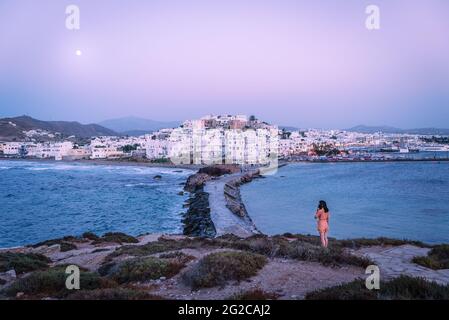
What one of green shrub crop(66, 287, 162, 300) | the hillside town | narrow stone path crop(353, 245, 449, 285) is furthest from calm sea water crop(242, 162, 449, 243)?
the hillside town

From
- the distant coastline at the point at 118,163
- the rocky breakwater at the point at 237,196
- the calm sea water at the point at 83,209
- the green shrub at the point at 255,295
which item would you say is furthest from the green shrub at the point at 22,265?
the distant coastline at the point at 118,163

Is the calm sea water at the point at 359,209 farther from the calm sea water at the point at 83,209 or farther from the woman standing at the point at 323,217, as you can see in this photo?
the woman standing at the point at 323,217

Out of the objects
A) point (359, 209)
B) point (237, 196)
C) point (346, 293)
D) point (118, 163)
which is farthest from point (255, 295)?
point (118, 163)

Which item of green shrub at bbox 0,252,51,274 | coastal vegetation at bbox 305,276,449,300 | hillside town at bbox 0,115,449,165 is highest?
hillside town at bbox 0,115,449,165

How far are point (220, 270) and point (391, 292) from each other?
3191 millimetres

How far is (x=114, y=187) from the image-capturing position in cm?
5447

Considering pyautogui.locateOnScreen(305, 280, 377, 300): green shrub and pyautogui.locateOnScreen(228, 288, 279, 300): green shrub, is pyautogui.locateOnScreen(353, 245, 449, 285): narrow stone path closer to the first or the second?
pyautogui.locateOnScreen(305, 280, 377, 300): green shrub

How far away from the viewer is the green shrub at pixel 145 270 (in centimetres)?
856

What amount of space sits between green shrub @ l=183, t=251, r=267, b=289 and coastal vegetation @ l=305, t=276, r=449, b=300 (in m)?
1.92

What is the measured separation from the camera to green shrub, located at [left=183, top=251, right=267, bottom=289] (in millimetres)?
7539

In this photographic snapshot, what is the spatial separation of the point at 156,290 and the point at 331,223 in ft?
72.6

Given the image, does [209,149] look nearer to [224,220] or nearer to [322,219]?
[224,220]

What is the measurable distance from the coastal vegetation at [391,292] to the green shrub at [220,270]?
75.5 inches
